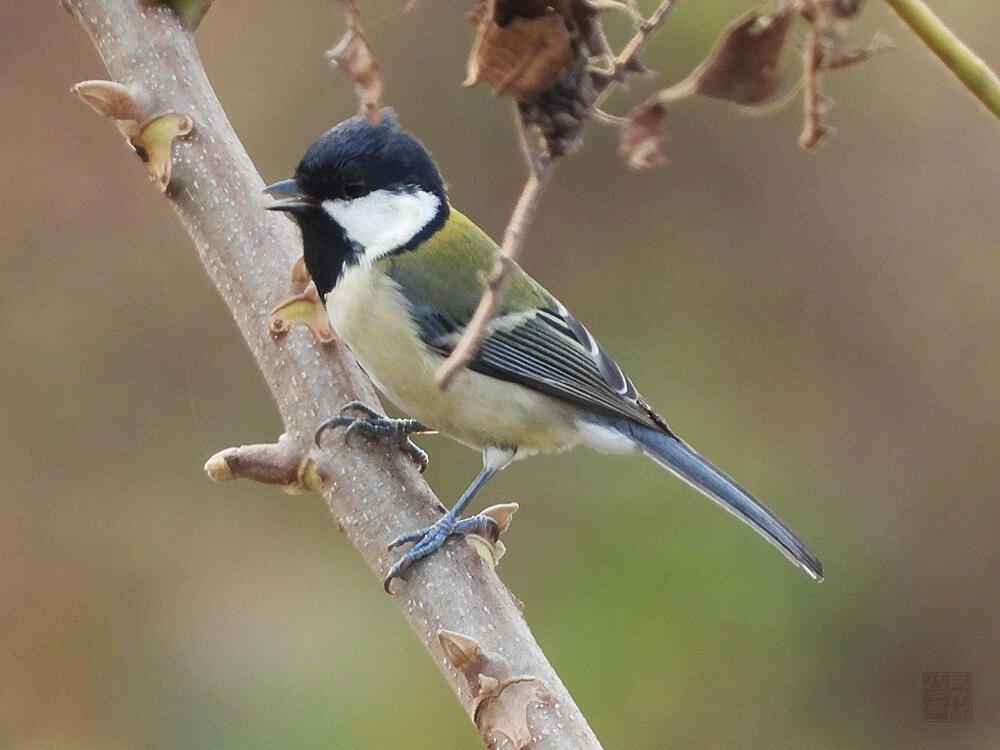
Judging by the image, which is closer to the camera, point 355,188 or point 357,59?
point 357,59

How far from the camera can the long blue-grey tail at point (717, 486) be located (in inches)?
64.6

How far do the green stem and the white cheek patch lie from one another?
139 cm

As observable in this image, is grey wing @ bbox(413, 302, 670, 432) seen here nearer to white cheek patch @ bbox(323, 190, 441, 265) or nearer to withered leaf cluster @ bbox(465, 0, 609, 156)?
white cheek patch @ bbox(323, 190, 441, 265)

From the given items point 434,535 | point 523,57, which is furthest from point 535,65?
point 434,535

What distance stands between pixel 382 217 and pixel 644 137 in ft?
4.45

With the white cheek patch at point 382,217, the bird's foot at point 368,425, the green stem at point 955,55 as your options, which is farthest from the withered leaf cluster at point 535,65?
the white cheek patch at point 382,217

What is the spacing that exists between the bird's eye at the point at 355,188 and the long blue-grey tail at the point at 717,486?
21.1 inches

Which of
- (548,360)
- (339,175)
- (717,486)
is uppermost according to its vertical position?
(339,175)

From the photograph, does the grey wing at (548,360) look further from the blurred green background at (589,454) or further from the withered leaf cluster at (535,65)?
the withered leaf cluster at (535,65)

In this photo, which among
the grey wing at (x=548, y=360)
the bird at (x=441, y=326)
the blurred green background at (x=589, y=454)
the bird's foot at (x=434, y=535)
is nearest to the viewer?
the bird's foot at (x=434, y=535)

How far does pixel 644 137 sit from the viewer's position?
1.73ft

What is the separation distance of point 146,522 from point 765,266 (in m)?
1.66

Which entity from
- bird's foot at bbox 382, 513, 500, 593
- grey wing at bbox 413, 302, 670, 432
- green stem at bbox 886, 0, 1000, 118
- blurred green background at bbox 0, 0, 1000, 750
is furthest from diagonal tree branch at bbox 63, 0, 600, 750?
blurred green background at bbox 0, 0, 1000, 750

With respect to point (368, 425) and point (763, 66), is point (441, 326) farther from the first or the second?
point (763, 66)
